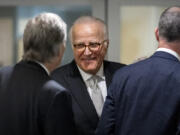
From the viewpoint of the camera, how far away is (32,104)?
1.45 meters

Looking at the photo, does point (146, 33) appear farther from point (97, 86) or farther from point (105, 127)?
point (105, 127)

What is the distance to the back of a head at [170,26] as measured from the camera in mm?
1655

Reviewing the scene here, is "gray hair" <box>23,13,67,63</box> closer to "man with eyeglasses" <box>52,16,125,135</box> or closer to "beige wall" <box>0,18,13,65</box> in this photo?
"man with eyeglasses" <box>52,16,125,135</box>

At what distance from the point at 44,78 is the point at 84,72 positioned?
0.68 meters

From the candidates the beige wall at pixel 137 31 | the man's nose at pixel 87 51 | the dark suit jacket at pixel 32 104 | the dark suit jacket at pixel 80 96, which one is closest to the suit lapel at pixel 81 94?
the dark suit jacket at pixel 80 96

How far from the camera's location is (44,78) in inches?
59.1

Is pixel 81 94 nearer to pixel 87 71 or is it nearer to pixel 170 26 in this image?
pixel 87 71

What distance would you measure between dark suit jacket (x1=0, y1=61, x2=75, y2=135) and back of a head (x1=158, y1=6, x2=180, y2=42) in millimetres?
594

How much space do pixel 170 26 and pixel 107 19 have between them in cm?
127

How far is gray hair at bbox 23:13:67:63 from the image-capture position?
1502 millimetres

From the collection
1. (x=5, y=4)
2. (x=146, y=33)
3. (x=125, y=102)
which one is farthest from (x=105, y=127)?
(x=5, y=4)

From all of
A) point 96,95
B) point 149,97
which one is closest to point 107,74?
point 96,95

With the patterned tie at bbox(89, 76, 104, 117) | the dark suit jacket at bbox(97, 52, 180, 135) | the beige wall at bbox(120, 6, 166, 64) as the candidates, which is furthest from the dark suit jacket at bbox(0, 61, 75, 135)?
the beige wall at bbox(120, 6, 166, 64)

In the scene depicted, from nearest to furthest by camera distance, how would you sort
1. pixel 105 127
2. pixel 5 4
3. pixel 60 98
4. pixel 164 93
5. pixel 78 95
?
pixel 60 98 < pixel 164 93 < pixel 105 127 < pixel 78 95 < pixel 5 4
